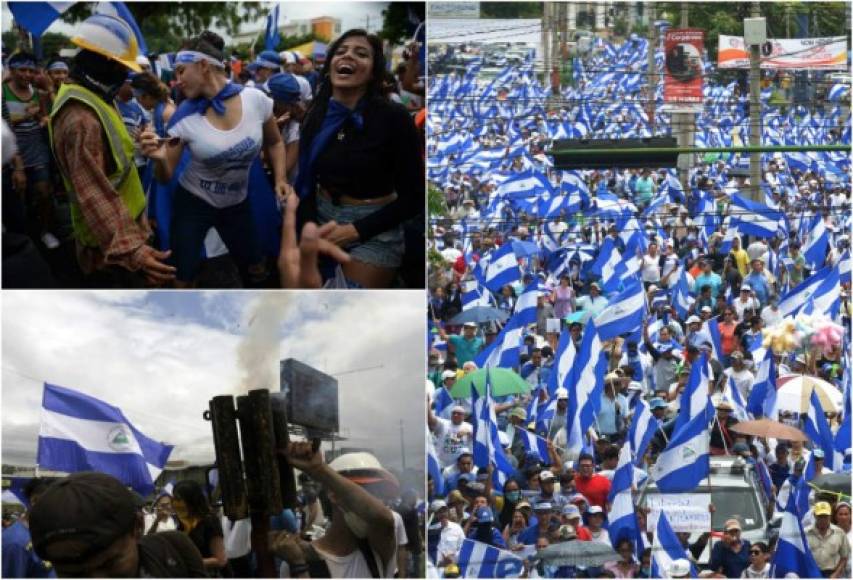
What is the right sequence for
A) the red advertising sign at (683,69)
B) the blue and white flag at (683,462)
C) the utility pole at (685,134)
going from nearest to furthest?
the blue and white flag at (683,462) → the red advertising sign at (683,69) → the utility pole at (685,134)

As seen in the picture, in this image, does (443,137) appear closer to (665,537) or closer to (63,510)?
(665,537)

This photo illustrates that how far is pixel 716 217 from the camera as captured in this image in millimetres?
10547

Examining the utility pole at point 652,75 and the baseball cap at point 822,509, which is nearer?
the baseball cap at point 822,509

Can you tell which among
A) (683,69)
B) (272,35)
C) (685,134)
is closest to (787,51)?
(683,69)

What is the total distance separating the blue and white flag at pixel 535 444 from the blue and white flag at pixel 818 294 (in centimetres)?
201

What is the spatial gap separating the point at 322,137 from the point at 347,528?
89.1 inches

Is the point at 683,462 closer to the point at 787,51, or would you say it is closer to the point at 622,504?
the point at 622,504

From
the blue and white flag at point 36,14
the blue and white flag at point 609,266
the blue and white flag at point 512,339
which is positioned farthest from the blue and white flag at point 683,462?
the blue and white flag at point 36,14

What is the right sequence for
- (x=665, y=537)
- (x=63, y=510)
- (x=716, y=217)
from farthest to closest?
(x=716, y=217) < (x=665, y=537) < (x=63, y=510)

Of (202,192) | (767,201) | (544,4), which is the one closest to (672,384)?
(767,201)

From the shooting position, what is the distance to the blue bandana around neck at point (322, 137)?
8297mm

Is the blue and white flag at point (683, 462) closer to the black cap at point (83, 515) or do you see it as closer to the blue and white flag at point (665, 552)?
the blue and white flag at point (665, 552)

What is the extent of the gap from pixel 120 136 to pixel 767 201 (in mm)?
4991

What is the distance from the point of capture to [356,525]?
25.7ft
